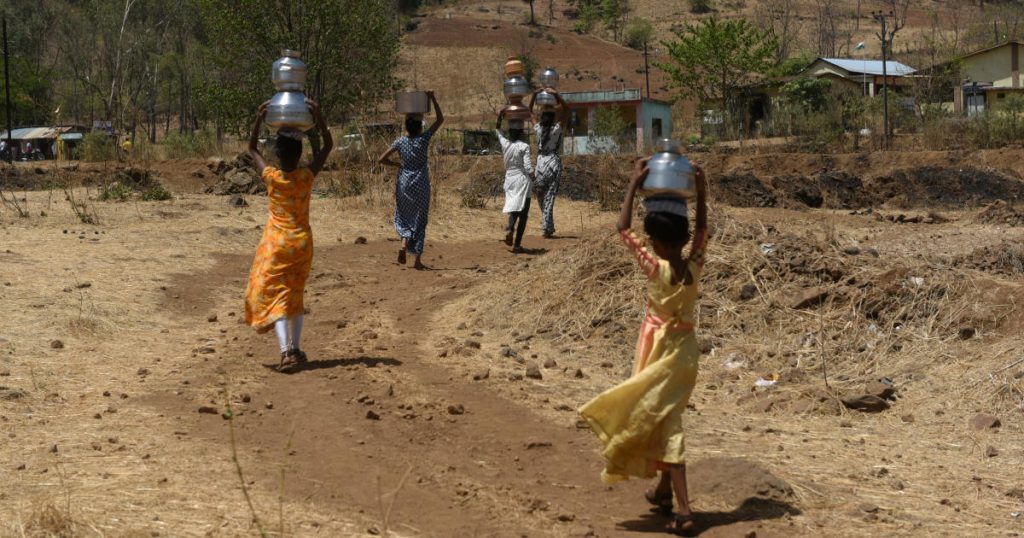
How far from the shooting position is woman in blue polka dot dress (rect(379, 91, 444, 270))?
34.1 feet

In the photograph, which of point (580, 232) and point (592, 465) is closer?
point (592, 465)

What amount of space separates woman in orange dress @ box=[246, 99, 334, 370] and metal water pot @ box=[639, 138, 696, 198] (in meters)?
2.85

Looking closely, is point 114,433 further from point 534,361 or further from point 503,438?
point 534,361

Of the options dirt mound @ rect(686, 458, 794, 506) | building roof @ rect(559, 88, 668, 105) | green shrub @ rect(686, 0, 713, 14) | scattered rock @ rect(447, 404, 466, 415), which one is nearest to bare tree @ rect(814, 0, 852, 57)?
green shrub @ rect(686, 0, 713, 14)

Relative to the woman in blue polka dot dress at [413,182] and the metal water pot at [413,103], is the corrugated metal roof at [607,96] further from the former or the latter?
the metal water pot at [413,103]

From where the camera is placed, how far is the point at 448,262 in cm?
1140

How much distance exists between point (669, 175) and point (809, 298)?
3.86m

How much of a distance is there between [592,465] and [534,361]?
2.26 m

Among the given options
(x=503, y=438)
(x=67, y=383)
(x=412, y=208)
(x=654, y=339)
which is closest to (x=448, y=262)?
(x=412, y=208)

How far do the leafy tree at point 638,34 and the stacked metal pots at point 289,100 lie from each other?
2761 inches

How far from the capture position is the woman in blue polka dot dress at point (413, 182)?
34.1ft

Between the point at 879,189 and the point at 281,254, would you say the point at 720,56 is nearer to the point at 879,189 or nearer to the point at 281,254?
the point at 879,189

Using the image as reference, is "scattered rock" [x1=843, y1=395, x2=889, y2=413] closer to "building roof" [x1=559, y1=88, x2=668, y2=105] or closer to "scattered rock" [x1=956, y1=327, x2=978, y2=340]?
"scattered rock" [x1=956, y1=327, x2=978, y2=340]

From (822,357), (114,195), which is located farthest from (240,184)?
(822,357)
